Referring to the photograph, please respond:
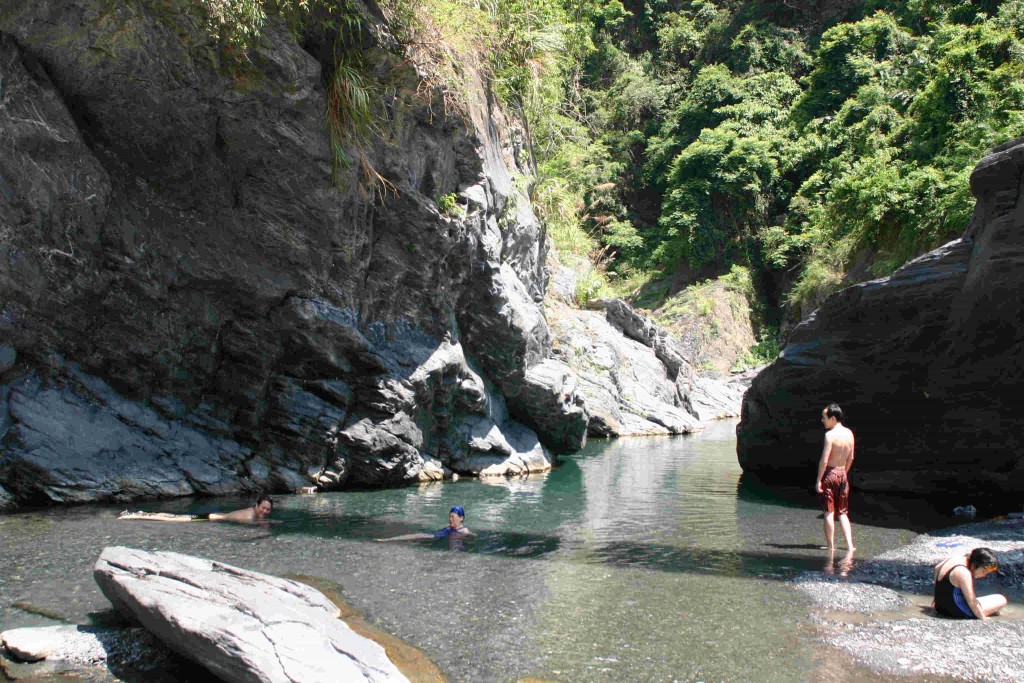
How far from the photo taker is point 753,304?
3875cm

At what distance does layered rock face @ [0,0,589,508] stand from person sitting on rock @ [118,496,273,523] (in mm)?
1271

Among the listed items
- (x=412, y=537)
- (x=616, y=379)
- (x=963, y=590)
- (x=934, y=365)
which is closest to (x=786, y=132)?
(x=616, y=379)

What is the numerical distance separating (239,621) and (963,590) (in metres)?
5.38

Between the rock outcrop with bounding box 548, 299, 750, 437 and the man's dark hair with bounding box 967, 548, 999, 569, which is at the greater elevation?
the rock outcrop with bounding box 548, 299, 750, 437

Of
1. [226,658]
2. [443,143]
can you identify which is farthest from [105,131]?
[226,658]

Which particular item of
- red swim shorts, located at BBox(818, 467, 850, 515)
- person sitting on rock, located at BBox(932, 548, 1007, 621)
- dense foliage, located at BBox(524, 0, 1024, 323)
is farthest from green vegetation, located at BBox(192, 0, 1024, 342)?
person sitting on rock, located at BBox(932, 548, 1007, 621)

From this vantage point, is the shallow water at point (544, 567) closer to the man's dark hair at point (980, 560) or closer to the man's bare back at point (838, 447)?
the man's bare back at point (838, 447)

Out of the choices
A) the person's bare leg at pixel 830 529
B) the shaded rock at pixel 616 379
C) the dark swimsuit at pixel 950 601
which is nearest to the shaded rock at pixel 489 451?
the shaded rock at pixel 616 379

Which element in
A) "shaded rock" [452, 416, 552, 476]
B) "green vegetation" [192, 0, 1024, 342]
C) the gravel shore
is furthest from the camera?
"green vegetation" [192, 0, 1024, 342]

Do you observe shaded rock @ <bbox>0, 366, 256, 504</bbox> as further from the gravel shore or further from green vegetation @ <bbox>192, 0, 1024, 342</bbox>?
the gravel shore

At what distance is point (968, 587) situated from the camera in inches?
243

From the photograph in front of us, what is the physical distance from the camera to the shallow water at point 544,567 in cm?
554

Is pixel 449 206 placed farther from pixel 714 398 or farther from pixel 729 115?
pixel 729 115

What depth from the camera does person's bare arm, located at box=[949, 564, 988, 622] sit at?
6168mm
